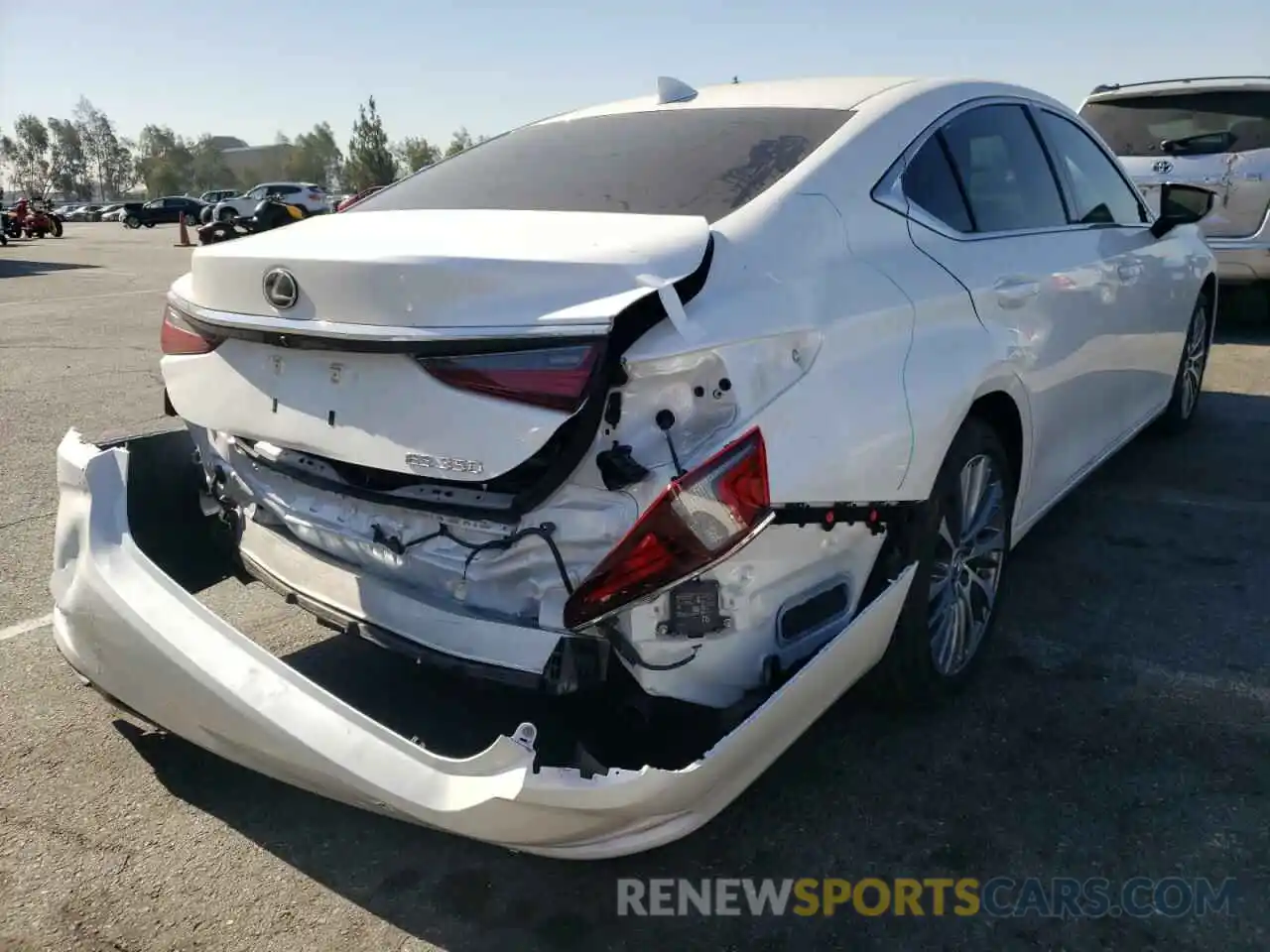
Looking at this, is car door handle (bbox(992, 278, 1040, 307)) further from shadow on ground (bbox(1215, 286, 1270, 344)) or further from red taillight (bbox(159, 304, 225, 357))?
shadow on ground (bbox(1215, 286, 1270, 344))

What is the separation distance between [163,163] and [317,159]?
14675 mm

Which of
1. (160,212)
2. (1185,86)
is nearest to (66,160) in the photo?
(160,212)

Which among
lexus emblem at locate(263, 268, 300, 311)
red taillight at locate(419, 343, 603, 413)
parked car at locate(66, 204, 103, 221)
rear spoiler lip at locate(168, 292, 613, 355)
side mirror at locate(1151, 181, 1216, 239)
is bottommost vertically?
parked car at locate(66, 204, 103, 221)

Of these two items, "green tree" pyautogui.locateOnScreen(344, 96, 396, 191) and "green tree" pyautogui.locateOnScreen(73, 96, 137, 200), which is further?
"green tree" pyautogui.locateOnScreen(73, 96, 137, 200)

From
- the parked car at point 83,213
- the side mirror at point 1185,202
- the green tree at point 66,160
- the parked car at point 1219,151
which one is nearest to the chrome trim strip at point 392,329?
the side mirror at point 1185,202

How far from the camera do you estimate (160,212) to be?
172ft

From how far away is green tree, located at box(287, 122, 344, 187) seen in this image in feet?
345

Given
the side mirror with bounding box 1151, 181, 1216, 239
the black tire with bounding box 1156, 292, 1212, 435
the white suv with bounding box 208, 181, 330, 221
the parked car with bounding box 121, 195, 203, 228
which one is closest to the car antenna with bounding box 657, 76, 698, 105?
the side mirror with bounding box 1151, 181, 1216, 239

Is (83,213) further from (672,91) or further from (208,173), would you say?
(672,91)

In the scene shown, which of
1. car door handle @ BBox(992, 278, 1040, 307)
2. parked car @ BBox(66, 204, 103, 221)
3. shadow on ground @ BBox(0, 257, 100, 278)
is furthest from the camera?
parked car @ BBox(66, 204, 103, 221)

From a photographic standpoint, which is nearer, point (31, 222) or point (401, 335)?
point (401, 335)

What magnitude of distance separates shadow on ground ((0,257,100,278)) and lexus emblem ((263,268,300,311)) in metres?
19.2

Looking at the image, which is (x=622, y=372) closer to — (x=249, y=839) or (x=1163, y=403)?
(x=249, y=839)

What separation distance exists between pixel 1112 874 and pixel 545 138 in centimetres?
254
